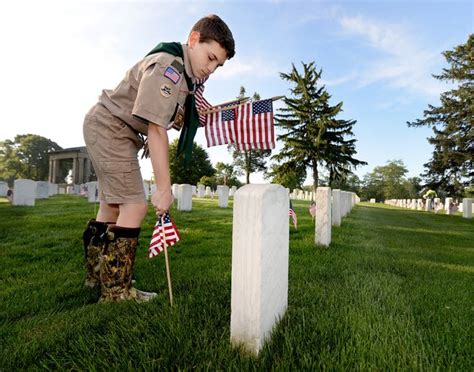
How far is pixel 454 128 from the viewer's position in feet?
75.3

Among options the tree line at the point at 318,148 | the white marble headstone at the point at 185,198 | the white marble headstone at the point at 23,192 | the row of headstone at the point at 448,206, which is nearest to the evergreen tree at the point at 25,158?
the tree line at the point at 318,148

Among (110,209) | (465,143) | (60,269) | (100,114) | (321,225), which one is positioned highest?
(465,143)

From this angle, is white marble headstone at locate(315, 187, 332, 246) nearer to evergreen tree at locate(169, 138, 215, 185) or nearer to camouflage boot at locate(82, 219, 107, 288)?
camouflage boot at locate(82, 219, 107, 288)

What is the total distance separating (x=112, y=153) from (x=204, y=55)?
3.21 feet

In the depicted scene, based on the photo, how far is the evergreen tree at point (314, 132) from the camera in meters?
38.8

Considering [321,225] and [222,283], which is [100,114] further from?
[321,225]

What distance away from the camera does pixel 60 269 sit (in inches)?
137

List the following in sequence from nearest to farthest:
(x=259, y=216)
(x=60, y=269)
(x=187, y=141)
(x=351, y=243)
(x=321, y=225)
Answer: (x=259, y=216) → (x=187, y=141) → (x=60, y=269) → (x=321, y=225) → (x=351, y=243)

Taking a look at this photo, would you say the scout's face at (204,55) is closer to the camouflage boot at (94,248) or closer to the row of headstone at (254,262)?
the row of headstone at (254,262)

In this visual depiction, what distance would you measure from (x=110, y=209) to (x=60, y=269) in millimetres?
1412

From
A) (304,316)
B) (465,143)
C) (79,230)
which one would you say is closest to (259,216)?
(304,316)

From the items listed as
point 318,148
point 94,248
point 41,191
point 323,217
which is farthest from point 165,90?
point 318,148

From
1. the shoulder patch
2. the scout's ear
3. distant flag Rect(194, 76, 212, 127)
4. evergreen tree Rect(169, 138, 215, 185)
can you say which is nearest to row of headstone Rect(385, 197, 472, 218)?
distant flag Rect(194, 76, 212, 127)

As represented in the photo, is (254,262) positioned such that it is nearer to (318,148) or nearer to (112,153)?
(112,153)
